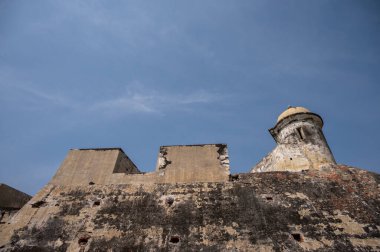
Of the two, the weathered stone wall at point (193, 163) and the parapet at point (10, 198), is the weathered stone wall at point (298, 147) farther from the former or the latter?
the parapet at point (10, 198)

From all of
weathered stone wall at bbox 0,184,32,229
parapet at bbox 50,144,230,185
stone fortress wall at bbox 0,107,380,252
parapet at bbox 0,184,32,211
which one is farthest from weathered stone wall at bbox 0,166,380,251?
parapet at bbox 0,184,32,211

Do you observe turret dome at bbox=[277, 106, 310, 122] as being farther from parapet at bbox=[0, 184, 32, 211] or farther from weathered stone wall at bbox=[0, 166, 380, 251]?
parapet at bbox=[0, 184, 32, 211]

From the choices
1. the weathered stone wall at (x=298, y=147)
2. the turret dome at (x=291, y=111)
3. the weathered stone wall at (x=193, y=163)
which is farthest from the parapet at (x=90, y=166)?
the turret dome at (x=291, y=111)

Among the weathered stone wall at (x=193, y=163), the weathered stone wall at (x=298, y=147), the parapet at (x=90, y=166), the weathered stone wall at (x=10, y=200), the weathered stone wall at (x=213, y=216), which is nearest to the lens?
the weathered stone wall at (x=213, y=216)

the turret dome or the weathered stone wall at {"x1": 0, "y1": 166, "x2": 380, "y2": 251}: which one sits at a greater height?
the turret dome

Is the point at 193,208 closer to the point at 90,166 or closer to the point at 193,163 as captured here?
the point at 193,163

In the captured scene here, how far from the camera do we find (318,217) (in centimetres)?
812

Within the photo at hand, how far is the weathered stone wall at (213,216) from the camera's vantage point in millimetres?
7520

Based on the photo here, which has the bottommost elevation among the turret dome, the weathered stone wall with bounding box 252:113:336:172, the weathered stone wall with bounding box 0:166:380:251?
the weathered stone wall with bounding box 0:166:380:251

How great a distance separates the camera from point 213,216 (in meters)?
8.23

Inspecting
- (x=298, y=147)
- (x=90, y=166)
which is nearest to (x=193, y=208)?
(x=90, y=166)

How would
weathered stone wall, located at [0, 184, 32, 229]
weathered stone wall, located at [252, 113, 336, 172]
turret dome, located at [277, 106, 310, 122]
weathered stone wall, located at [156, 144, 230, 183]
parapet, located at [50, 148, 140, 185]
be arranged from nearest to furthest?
1. weathered stone wall, located at [0, 184, 32, 229]
2. weathered stone wall, located at [156, 144, 230, 183]
3. parapet, located at [50, 148, 140, 185]
4. weathered stone wall, located at [252, 113, 336, 172]
5. turret dome, located at [277, 106, 310, 122]

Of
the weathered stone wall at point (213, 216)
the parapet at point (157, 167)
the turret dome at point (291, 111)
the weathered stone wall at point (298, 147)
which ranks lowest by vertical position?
the weathered stone wall at point (213, 216)

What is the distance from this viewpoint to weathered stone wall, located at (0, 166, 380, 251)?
752 centimetres
